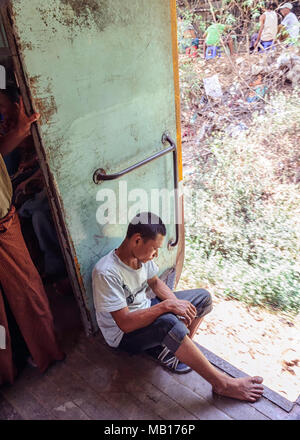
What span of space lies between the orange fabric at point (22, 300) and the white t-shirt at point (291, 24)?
7338 millimetres

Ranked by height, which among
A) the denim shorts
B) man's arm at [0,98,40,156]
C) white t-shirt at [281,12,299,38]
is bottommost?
the denim shorts

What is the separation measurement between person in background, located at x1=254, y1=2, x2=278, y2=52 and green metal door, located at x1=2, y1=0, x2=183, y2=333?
19.2 feet

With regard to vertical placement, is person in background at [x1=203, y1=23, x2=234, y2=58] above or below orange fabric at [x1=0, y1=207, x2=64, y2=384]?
above

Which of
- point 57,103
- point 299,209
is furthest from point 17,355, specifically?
point 299,209

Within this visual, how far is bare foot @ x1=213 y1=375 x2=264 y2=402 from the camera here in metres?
1.90

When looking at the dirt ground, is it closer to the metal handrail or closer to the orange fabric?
the metal handrail

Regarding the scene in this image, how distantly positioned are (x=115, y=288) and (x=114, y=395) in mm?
685

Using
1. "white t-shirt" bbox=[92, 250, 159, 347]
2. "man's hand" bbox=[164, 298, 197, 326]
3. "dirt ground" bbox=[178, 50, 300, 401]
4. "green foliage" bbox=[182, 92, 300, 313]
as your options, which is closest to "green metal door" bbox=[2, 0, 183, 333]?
"white t-shirt" bbox=[92, 250, 159, 347]

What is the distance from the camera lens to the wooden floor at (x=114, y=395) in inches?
72.9

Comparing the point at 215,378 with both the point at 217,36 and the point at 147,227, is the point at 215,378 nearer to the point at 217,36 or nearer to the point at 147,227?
the point at 147,227

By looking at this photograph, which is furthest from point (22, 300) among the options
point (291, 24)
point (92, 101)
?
point (291, 24)

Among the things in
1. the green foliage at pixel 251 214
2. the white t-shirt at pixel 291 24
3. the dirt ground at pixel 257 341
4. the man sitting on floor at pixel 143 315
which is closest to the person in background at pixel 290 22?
the white t-shirt at pixel 291 24

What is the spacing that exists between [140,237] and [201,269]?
224cm

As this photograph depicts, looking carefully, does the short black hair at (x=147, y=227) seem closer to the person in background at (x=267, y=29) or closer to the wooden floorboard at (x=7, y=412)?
the wooden floorboard at (x=7, y=412)
